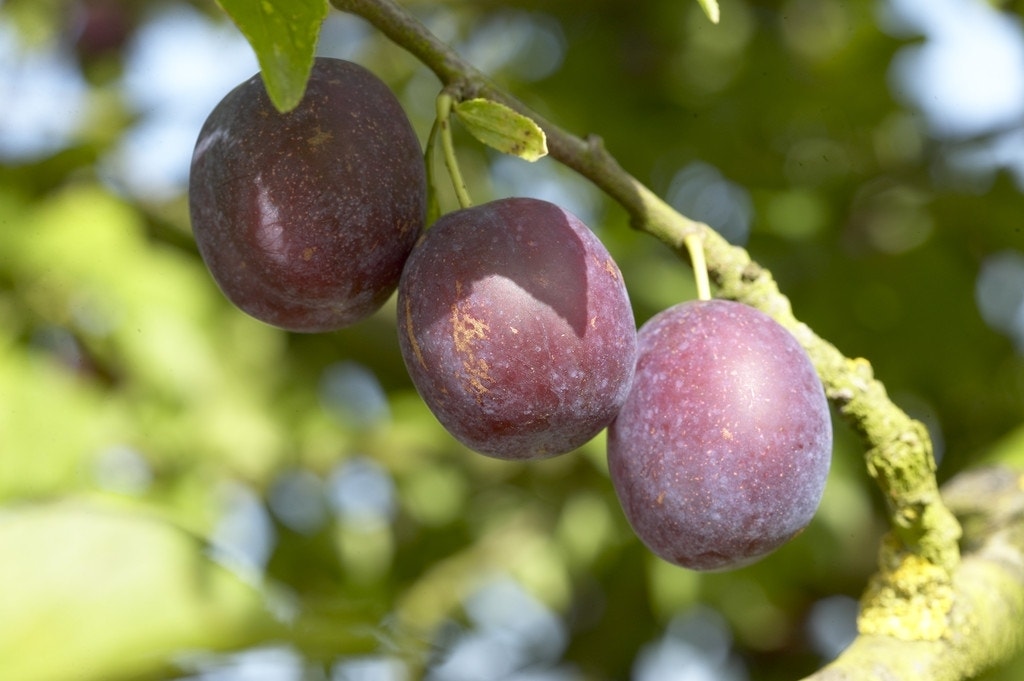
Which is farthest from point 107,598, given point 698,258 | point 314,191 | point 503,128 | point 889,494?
point 889,494

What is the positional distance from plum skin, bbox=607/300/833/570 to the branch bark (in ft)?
0.21

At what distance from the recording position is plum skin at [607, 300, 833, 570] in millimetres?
1207

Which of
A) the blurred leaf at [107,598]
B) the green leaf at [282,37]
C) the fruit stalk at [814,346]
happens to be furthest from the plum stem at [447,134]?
the blurred leaf at [107,598]

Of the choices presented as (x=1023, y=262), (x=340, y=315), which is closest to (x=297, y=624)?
(x=340, y=315)

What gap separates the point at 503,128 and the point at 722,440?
1.34 ft

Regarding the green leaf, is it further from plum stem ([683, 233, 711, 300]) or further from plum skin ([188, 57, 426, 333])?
plum stem ([683, 233, 711, 300])

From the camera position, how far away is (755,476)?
121 centimetres

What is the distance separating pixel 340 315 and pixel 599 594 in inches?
71.7

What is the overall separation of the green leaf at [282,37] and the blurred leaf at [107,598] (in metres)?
0.45

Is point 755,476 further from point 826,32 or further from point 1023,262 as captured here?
point 826,32

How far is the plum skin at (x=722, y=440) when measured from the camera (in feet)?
3.96

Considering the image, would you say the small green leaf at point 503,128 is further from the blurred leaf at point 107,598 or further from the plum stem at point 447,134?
the blurred leaf at point 107,598

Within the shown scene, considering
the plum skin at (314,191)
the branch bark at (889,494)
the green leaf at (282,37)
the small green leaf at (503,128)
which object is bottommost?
the branch bark at (889,494)

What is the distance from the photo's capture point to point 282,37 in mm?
978
